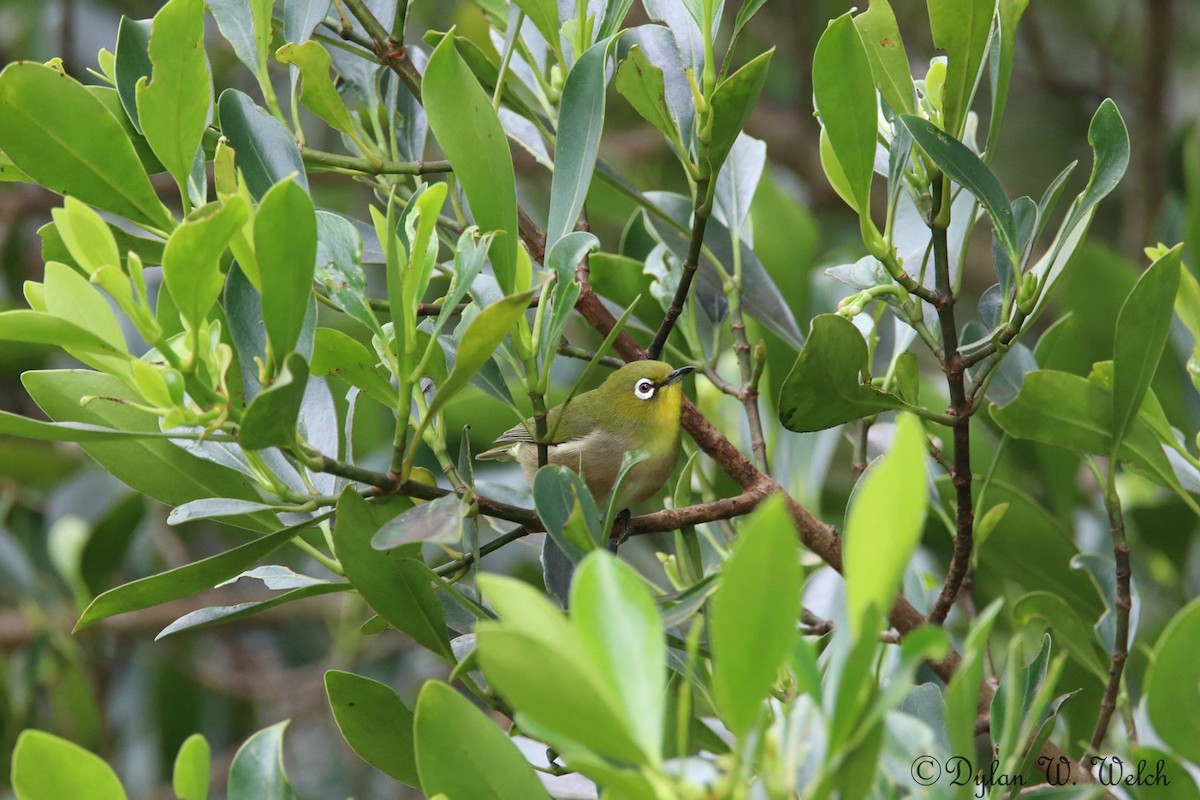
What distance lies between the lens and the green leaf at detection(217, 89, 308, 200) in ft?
4.76

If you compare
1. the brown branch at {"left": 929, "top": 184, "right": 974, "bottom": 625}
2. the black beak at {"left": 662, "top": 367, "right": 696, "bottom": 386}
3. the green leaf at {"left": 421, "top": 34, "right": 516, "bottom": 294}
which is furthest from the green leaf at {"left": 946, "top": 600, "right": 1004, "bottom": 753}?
the black beak at {"left": 662, "top": 367, "right": 696, "bottom": 386}

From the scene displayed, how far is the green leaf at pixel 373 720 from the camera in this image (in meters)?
1.35

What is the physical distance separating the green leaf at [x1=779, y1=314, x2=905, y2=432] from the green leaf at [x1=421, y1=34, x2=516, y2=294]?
0.35 m

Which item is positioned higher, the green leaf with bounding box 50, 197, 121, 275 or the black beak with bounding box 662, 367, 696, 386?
the green leaf with bounding box 50, 197, 121, 275

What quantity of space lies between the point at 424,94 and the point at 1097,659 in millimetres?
1311

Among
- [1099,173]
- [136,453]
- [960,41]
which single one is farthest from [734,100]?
[136,453]

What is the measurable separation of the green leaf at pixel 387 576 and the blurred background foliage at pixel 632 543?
80cm

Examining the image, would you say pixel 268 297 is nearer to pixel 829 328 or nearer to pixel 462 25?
pixel 829 328

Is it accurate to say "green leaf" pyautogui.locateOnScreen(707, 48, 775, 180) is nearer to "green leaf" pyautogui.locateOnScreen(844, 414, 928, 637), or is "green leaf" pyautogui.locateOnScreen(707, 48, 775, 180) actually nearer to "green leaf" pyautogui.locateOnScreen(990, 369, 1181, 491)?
"green leaf" pyautogui.locateOnScreen(990, 369, 1181, 491)

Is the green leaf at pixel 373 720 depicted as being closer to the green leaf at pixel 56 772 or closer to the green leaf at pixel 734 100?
the green leaf at pixel 56 772

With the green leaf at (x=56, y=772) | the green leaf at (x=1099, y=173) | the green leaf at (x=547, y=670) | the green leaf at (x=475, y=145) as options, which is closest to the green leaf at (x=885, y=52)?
the green leaf at (x=1099, y=173)

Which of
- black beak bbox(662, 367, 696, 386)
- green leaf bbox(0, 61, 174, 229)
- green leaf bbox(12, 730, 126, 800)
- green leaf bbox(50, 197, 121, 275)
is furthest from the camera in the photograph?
black beak bbox(662, 367, 696, 386)

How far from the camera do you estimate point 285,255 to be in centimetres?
111

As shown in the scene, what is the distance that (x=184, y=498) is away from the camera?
152cm
